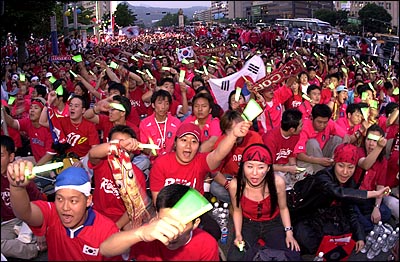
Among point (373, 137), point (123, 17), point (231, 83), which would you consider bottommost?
point (373, 137)

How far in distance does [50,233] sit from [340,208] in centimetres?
260

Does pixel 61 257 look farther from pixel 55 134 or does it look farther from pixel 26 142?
pixel 26 142

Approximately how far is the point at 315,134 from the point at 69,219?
Result: 12.2 feet

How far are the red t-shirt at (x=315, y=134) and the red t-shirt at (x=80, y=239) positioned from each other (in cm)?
307

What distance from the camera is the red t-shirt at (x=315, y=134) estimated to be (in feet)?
17.7

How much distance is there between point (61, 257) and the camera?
9.41ft

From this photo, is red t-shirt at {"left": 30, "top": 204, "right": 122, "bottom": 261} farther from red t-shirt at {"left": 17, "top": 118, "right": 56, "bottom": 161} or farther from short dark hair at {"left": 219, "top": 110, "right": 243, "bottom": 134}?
red t-shirt at {"left": 17, "top": 118, "right": 56, "bottom": 161}

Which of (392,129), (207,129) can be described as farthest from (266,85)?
(392,129)

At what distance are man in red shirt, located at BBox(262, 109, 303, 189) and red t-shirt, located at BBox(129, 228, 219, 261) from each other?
2536 millimetres

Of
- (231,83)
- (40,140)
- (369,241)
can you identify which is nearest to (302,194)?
(369,241)

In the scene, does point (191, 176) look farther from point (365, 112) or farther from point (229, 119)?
point (365, 112)

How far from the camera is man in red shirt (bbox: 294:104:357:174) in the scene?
17.6 ft

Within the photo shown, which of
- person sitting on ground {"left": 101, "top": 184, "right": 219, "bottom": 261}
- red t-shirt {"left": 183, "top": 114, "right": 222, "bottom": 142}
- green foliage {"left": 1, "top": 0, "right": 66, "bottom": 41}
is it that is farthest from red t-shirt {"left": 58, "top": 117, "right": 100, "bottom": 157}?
green foliage {"left": 1, "top": 0, "right": 66, "bottom": 41}

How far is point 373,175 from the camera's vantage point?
4.56 meters
